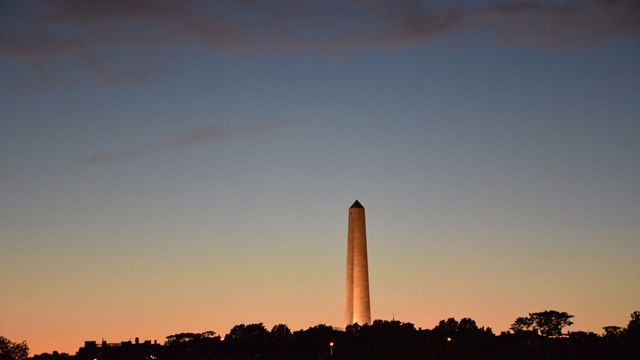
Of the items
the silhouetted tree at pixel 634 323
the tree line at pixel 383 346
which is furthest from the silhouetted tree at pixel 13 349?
the silhouetted tree at pixel 634 323

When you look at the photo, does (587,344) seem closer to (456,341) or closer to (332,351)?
(456,341)

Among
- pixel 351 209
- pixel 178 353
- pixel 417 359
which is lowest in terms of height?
pixel 417 359

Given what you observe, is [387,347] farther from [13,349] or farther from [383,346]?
[13,349]

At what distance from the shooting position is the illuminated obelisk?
154375 millimetres

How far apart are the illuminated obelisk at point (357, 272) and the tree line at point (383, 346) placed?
13.4 feet

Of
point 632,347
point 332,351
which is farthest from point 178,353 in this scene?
point 632,347

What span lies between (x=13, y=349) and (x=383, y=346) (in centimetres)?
5250

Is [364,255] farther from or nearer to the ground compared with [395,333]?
farther from the ground

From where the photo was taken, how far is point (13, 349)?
151625 mm

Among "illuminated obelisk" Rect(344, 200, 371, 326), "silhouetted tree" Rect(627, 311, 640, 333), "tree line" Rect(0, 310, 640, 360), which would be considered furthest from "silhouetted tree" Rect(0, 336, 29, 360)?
"silhouetted tree" Rect(627, 311, 640, 333)

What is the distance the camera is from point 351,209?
156000mm

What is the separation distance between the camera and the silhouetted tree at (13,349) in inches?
5885

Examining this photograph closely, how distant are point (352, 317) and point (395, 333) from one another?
24.3 meters

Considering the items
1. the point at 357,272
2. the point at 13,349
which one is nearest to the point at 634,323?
the point at 357,272
